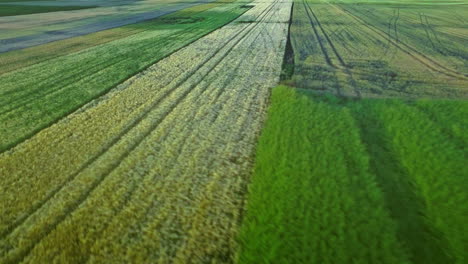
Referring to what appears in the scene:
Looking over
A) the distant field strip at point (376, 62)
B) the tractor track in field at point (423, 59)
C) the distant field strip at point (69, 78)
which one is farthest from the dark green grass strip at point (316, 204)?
the tractor track in field at point (423, 59)

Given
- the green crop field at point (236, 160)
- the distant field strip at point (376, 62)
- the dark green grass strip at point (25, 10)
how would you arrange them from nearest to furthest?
the green crop field at point (236, 160) → the distant field strip at point (376, 62) → the dark green grass strip at point (25, 10)

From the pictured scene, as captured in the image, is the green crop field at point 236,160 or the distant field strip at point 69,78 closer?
the green crop field at point 236,160

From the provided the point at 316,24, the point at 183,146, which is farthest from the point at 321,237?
the point at 316,24

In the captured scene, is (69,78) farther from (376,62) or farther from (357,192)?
(376,62)

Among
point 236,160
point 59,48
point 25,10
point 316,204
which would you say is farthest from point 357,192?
point 25,10

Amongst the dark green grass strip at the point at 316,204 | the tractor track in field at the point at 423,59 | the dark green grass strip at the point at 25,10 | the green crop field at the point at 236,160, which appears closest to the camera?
the dark green grass strip at the point at 316,204

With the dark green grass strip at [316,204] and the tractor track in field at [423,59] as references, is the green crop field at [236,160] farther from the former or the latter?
the tractor track in field at [423,59]
